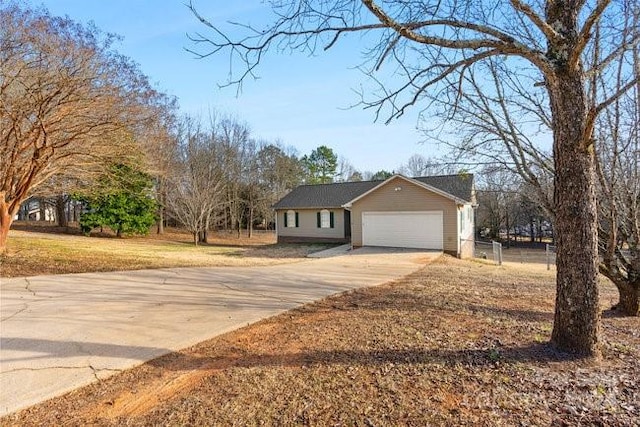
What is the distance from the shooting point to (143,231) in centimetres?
2620

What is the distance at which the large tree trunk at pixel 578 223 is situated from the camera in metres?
3.42

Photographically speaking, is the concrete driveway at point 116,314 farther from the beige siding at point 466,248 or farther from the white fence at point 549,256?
the white fence at point 549,256

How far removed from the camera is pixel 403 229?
60.7 ft

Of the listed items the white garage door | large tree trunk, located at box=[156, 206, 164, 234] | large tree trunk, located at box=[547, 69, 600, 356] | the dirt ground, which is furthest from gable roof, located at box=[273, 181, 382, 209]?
large tree trunk, located at box=[547, 69, 600, 356]

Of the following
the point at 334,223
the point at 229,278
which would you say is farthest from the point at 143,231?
A: the point at 229,278

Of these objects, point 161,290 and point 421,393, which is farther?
point 161,290

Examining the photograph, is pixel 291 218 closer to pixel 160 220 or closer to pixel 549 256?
pixel 160 220

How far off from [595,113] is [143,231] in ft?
89.5

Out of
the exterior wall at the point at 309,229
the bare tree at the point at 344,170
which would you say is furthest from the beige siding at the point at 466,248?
the bare tree at the point at 344,170

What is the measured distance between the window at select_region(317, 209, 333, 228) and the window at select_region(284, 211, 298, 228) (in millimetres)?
1817

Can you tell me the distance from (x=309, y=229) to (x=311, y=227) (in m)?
0.20

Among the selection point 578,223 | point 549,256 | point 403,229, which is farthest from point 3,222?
point 549,256

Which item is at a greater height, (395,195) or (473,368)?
(395,195)

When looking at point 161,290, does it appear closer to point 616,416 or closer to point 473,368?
point 473,368
